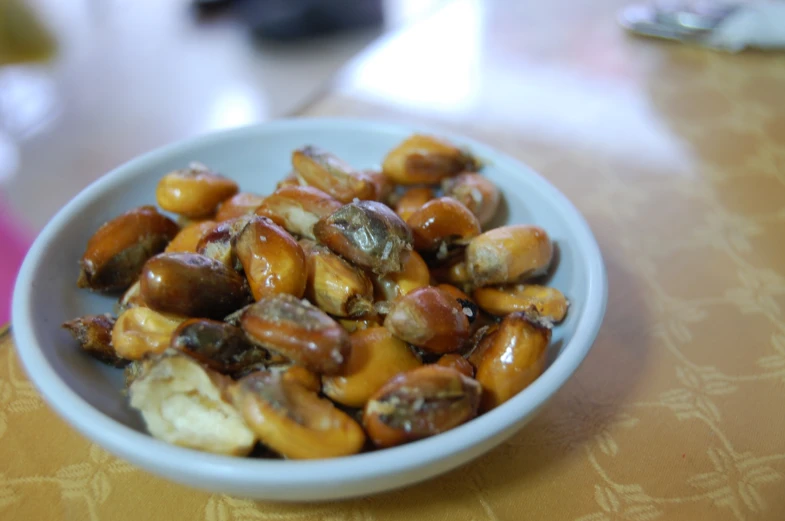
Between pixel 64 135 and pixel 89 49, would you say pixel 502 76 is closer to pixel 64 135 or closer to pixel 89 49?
pixel 64 135

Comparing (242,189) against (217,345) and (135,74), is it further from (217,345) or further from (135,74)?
(135,74)

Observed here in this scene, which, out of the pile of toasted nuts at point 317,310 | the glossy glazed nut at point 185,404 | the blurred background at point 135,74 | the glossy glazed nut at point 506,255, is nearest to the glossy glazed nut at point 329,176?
the pile of toasted nuts at point 317,310

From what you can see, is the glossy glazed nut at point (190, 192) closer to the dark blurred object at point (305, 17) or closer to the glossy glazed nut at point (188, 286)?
the glossy glazed nut at point (188, 286)

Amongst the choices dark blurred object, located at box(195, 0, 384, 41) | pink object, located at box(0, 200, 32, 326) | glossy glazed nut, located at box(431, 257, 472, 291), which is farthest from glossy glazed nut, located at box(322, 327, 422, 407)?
dark blurred object, located at box(195, 0, 384, 41)

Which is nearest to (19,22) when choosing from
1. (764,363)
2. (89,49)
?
(89,49)

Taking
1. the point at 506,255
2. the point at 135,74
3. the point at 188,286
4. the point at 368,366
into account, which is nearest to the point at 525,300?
the point at 506,255
